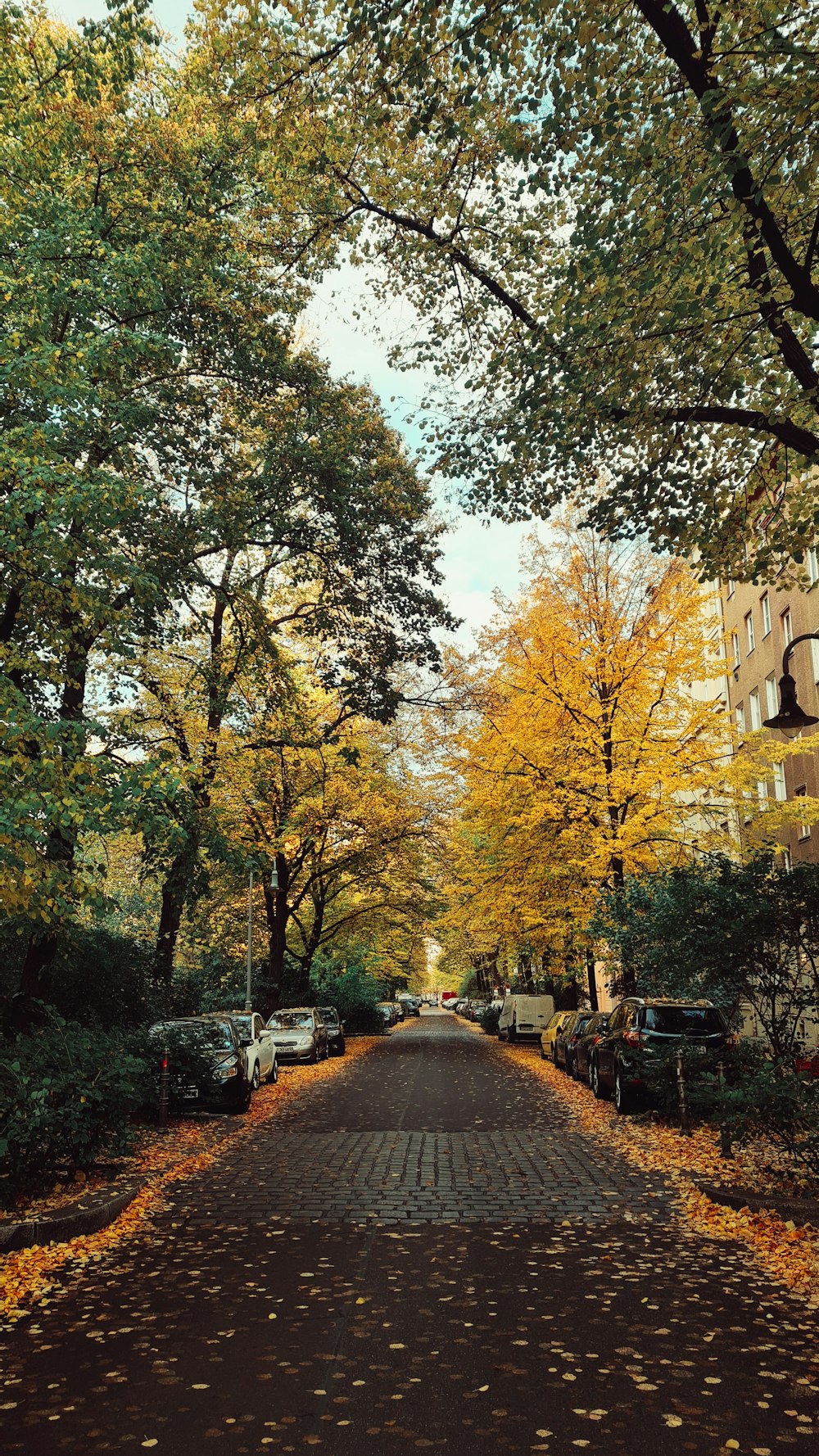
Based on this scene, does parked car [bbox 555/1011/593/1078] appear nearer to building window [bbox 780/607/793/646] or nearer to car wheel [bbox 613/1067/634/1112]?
car wheel [bbox 613/1067/634/1112]

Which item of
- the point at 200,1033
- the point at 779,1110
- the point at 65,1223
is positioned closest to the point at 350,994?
the point at 200,1033

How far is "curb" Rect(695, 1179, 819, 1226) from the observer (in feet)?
28.8

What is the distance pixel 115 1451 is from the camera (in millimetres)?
4488

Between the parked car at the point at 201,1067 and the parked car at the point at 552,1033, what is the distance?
12.0 m

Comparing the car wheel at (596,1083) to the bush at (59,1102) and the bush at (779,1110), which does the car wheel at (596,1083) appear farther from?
the bush at (59,1102)

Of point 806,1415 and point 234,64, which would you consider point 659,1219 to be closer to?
point 806,1415

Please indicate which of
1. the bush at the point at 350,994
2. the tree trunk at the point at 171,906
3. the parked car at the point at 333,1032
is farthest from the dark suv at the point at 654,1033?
the bush at the point at 350,994

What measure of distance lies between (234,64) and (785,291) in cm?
608

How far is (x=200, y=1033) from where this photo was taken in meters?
16.2

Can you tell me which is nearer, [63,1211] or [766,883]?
[63,1211]

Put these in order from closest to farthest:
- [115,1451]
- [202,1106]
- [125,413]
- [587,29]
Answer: [115,1451] < [587,29] < [125,413] < [202,1106]

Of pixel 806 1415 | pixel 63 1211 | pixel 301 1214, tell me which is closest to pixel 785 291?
pixel 806 1415

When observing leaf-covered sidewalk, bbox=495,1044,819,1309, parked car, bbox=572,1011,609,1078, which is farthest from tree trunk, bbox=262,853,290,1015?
leaf-covered sidewalk, bbox=495,1044,819,1309

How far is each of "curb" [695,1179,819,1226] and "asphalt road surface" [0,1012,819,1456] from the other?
463 millimetres
